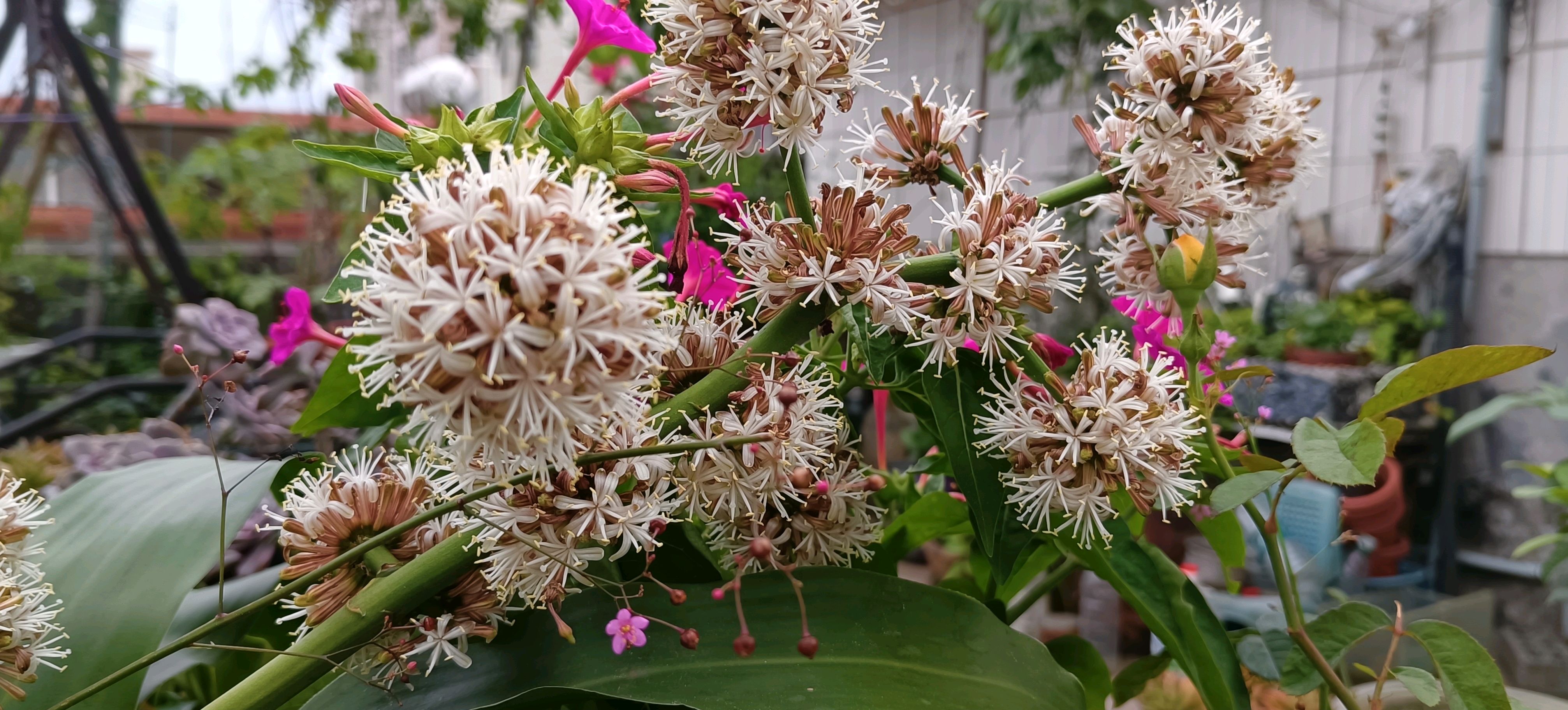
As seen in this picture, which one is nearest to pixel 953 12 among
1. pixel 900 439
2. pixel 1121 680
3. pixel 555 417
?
pixel 900 439

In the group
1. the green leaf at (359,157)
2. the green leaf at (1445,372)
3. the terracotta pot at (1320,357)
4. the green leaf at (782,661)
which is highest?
the green leaf at (359,157)

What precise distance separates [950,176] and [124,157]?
1298 mm

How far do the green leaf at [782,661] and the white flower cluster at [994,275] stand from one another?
8cm

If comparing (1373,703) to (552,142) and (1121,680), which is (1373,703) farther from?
(552,142)

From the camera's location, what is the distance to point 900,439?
7.77 feet

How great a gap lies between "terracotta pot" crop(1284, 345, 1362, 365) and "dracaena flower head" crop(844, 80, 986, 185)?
1.65 meters

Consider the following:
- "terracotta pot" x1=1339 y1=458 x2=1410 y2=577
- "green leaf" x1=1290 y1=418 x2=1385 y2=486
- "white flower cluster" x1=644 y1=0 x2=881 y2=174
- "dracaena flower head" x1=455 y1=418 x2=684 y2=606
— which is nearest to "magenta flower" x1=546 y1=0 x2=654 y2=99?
"white flower cluster" x1=644 y1=0 x2=881 y2=174

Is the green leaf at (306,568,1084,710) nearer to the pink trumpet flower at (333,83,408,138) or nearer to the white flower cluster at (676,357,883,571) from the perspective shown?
the white flower cluster at (676,357,883,571)

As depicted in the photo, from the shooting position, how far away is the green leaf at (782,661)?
11.1 inches

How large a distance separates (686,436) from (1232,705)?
0.69 feet

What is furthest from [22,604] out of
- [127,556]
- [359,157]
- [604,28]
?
[604,28]

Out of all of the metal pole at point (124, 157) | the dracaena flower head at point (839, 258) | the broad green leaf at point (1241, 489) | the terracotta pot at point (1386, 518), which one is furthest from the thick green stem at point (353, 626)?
the terracotta pot at point (1386, 518)

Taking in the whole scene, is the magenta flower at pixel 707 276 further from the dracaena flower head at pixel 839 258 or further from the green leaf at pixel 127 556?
the green leaf at pixel 127 556

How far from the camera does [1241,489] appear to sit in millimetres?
301
